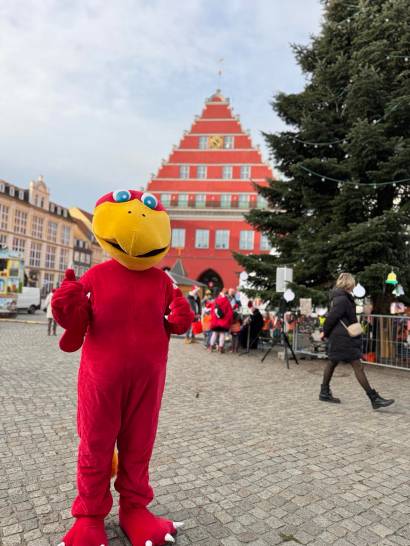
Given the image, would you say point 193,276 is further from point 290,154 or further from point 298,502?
point 298,502

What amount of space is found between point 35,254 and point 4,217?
7110mm

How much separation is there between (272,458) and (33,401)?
314 centimetres

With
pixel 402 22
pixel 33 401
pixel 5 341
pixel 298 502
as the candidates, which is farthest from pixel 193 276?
pixel 298 502

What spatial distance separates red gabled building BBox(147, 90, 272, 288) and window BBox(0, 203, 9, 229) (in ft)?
70.5

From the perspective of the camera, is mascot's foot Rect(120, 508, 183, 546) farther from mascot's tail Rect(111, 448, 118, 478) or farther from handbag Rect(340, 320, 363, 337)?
handbag Rect(340, 320, 363, 337)

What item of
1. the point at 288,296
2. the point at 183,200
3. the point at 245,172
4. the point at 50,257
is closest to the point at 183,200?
the point at 183,200

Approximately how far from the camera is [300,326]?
10555 millimetres

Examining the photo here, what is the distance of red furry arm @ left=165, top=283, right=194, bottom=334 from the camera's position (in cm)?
252

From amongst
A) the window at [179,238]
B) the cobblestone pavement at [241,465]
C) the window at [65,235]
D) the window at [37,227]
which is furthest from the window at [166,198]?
the window at [65,235]

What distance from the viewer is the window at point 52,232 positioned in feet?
182

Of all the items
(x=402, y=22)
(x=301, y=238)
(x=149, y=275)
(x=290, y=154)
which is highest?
(x=402, y=22)

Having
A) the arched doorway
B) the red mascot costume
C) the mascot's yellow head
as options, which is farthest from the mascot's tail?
the arched doorway

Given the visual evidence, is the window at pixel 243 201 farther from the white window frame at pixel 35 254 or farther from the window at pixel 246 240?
the white window frame at pixel 35 254

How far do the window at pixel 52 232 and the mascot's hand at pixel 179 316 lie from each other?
186ft
